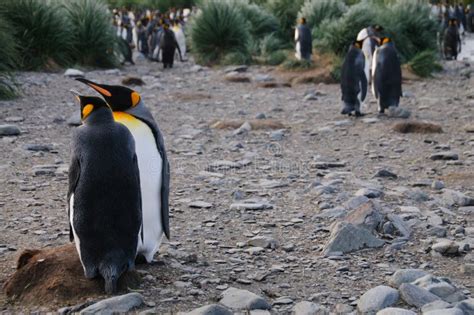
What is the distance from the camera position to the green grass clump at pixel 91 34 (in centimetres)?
1332

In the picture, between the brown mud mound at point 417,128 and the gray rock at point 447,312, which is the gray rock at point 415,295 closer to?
the gray rock at point 447,312

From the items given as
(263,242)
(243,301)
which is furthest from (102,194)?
(263,242)

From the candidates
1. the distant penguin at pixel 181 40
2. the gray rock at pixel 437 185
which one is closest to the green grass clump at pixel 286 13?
the distant penguin at pixel 181 40

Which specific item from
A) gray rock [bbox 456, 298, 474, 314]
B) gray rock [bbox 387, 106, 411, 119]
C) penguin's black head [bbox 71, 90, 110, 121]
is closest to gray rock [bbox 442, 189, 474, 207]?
gray rock [bbox 456, 298, 474, 314]

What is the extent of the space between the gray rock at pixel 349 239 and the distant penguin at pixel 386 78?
17.5 ft

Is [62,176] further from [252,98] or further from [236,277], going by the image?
[252,98]

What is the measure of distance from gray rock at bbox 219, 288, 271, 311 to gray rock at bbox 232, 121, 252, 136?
4.30 meters

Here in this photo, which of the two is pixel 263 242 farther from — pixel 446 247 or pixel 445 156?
pixel 445 156

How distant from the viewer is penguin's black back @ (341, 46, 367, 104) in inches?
338

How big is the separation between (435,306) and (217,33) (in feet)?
41.7

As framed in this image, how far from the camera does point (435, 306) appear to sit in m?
2.77

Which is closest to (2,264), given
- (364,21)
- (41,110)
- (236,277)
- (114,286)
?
(114,286)

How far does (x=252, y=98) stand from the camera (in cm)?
1023

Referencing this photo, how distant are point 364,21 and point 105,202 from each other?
11.2 metres
